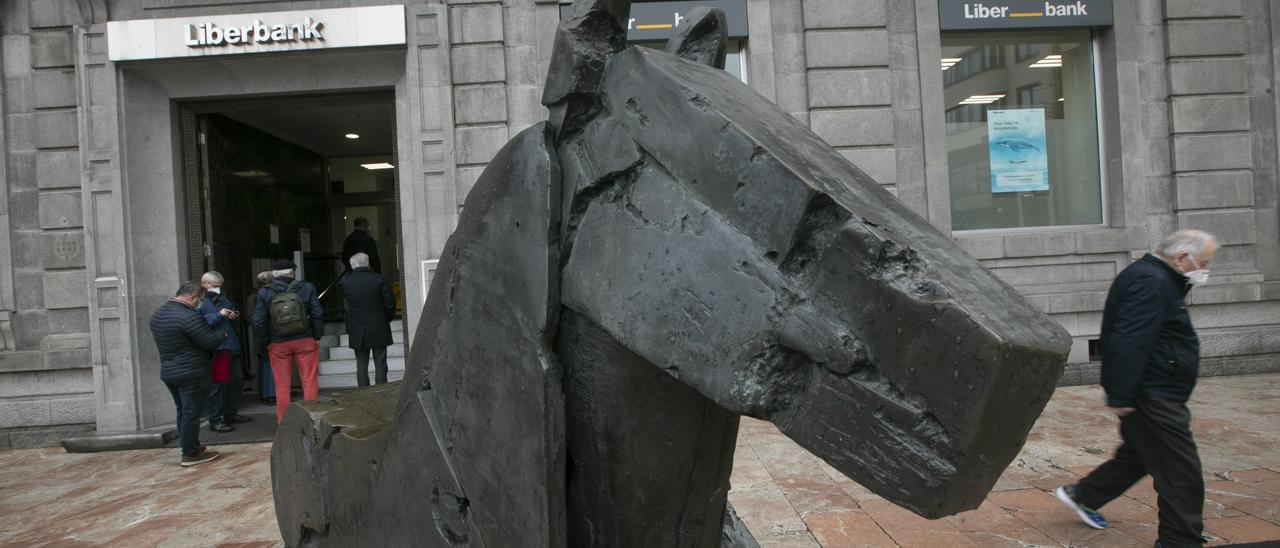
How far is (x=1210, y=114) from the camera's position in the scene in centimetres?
838

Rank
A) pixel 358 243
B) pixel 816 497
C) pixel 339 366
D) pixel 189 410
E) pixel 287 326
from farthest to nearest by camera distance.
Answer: pixel 358 243, pixel 339 366, pixel 287 326, pixel 189 410, pixel 816 497

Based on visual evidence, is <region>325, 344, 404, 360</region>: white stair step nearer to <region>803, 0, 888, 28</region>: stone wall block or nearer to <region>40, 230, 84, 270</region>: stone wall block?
<region>40, 230, 84, 270</region>: stone wall block

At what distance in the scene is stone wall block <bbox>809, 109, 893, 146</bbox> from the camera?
8094 millimetres

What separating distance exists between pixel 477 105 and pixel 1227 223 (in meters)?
8.64

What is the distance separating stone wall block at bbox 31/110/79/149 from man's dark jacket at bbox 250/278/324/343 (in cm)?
290

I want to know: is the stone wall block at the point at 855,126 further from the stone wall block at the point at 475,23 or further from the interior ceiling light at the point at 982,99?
the stone wall block at the point at 475,23

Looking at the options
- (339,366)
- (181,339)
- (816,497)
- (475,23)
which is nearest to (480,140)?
(475,23)

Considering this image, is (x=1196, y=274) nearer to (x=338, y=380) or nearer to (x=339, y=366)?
(x=338, y=380)

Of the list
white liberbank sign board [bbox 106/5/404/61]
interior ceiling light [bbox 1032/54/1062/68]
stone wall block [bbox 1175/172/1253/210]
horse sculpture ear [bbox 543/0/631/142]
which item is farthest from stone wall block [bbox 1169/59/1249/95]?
horse sculpture ear [bbox 543/0/631/142]

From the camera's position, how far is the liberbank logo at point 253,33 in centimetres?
771

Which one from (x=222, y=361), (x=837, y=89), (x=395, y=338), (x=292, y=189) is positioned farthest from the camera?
(x=292, y=189)

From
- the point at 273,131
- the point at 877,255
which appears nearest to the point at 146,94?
the point at 273,131

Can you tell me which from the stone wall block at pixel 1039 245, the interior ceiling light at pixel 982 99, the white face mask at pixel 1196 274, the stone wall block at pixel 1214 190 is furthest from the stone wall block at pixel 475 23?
the stone wall block at pixel 1214 190

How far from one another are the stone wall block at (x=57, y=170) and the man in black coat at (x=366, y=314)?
3.17 meters
